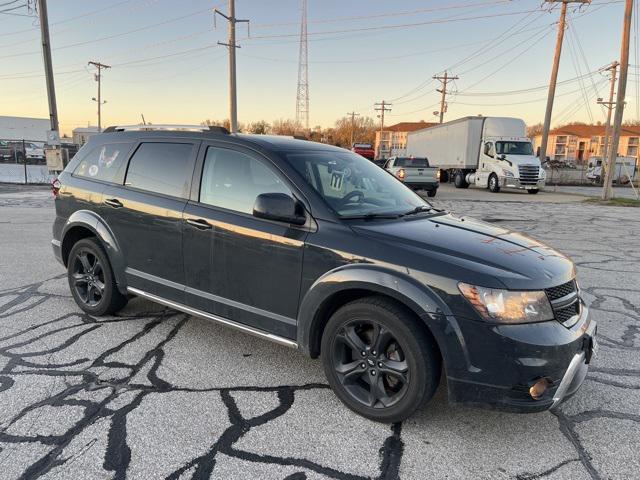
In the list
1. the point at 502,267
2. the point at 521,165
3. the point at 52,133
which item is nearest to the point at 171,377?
the point at 502,267

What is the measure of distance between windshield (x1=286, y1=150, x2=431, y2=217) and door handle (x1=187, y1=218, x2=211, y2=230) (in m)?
0.79

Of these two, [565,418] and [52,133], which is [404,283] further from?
[52,133]

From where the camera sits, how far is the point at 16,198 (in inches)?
606

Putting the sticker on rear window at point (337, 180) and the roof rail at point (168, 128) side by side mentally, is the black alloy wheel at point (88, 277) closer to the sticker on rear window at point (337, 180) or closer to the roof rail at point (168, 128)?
the roof rail at point (168, 128)

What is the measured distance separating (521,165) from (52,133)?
21.1 metres

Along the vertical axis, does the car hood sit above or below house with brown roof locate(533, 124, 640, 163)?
below

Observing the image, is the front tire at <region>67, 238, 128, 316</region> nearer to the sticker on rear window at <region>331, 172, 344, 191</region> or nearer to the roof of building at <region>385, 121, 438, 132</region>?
the sticker on rear window at <region>331, 172, 344, 191</region>

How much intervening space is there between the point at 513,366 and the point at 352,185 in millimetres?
1806

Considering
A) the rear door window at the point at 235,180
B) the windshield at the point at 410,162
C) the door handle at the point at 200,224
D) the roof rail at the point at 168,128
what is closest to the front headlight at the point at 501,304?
the rear door window at the point at 235,180

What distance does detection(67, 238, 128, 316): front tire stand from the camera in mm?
4371

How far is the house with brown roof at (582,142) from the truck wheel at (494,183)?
7284cm

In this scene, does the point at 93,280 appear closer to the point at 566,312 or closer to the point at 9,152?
the point at 566,312

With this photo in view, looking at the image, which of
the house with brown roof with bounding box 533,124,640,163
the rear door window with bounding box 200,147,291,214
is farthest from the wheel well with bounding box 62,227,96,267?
the house with brown roof with bounding box 533,124,640,163

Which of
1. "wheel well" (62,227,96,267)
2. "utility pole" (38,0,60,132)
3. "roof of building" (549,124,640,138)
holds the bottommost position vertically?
"wheel well" (62,227,96,267)
